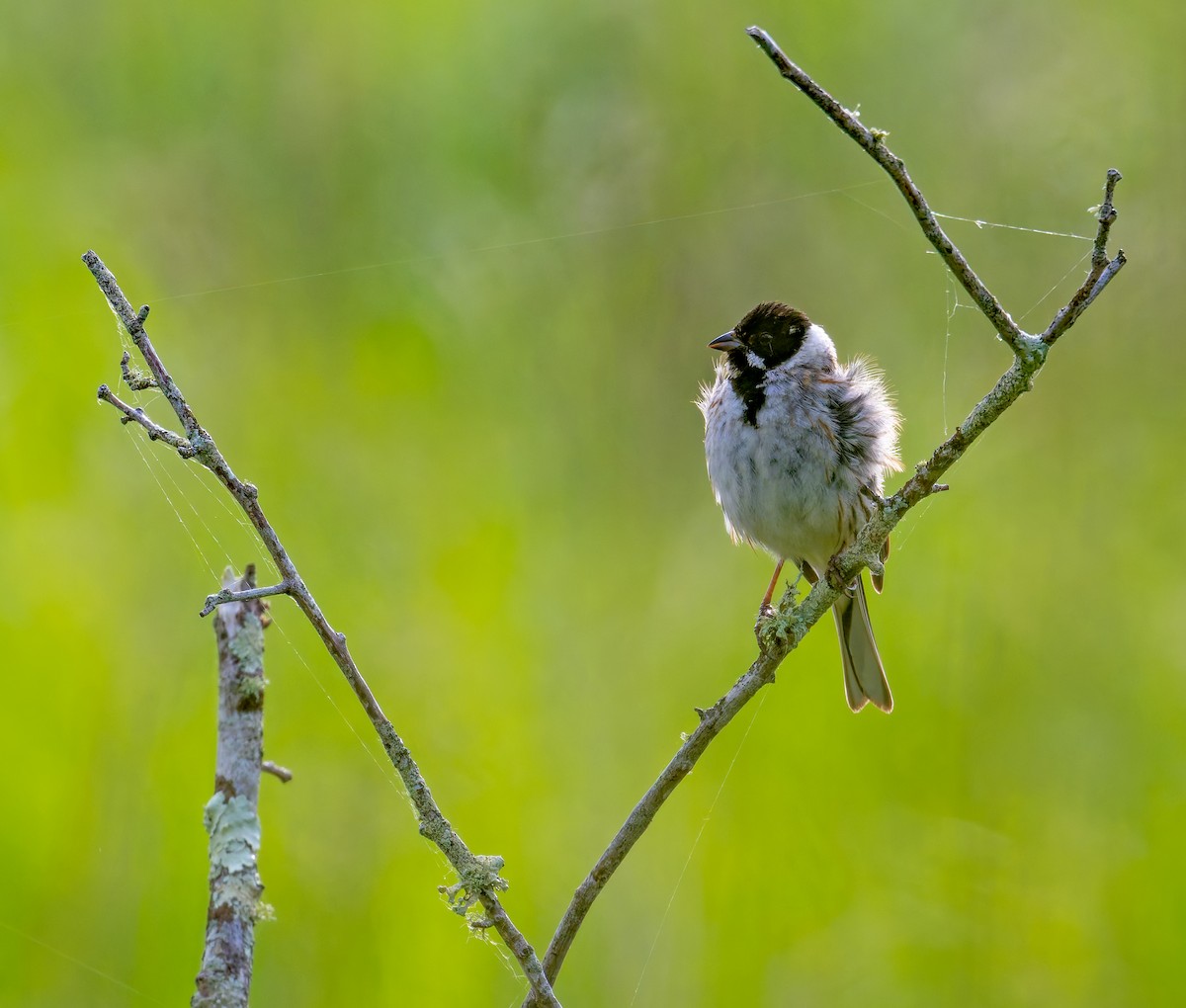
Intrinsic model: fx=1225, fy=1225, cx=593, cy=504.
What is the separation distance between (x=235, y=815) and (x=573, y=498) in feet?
6.95

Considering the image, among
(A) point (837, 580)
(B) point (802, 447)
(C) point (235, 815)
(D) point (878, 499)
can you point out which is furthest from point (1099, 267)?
(B) point (802, 447)

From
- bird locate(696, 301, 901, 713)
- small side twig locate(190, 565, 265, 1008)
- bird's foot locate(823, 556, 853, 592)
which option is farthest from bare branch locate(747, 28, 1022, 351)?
bird locate(696, 301, 901, 713)

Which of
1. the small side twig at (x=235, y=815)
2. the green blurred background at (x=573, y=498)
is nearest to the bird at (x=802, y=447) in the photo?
the green blurred background at (x=573, y=498)

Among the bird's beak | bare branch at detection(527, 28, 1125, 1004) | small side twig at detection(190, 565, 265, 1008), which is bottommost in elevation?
small side twig at detection(190, 565, 265, 1008)

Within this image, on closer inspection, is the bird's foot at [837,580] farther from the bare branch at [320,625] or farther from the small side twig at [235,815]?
the small side twig at [235,815]

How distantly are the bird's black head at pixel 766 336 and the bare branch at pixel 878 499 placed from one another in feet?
4.27

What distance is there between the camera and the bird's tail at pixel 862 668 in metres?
3.54

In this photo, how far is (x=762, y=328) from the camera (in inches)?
141

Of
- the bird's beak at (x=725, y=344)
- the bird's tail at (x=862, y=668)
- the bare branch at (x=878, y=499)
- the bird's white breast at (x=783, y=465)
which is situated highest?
the bird's beak at (x=725, y=344)

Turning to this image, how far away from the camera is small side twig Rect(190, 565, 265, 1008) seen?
1.84 meters

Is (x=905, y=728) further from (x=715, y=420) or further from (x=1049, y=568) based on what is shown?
(x=715, y=420)

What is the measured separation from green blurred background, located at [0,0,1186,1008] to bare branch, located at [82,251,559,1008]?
1.39 meters

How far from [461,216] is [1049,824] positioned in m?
2.73

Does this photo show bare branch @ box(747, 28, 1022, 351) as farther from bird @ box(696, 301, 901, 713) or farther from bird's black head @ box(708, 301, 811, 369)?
bird's black head @ box(708, 301, 811, 369)
